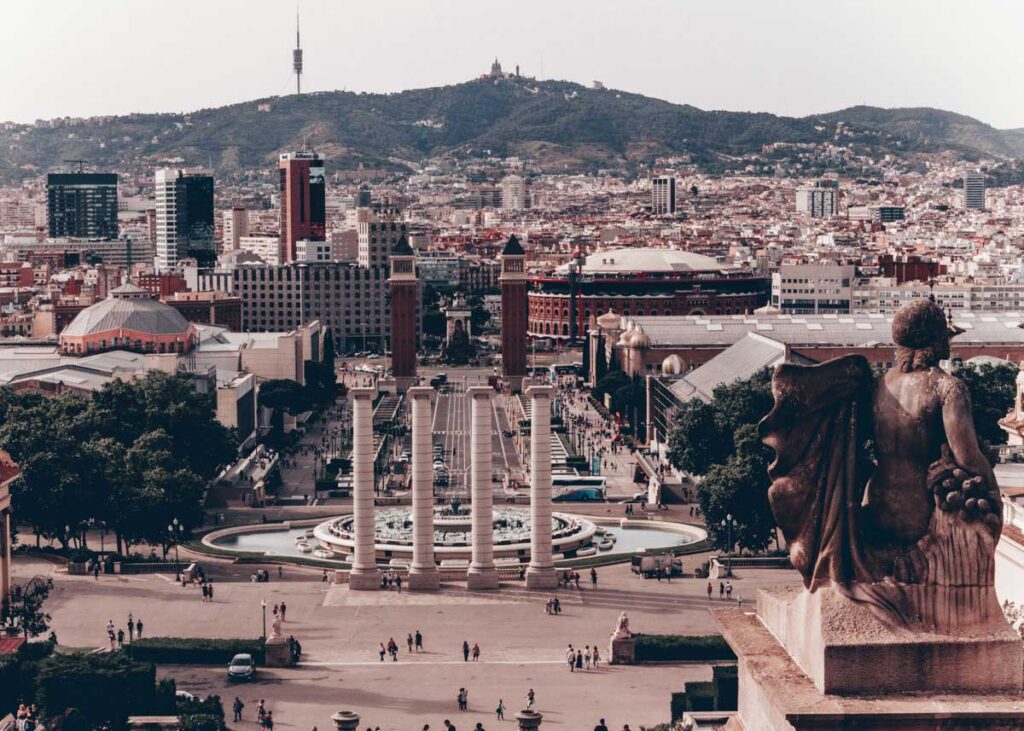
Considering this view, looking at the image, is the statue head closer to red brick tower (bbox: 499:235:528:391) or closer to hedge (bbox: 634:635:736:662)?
hedge (bbox: 634:635:736:662)

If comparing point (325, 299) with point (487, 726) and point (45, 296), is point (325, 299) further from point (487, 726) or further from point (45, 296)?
point (487, 726)

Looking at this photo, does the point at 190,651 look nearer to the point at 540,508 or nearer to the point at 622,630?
the point at 622,630

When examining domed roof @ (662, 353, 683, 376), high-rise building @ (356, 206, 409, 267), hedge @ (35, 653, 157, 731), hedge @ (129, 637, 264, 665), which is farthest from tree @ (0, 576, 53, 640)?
high-rise building @ (356, 206, 409, 267)

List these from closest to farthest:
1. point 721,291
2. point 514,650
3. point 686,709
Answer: point 686,709 → point 514,650 → point 721,291

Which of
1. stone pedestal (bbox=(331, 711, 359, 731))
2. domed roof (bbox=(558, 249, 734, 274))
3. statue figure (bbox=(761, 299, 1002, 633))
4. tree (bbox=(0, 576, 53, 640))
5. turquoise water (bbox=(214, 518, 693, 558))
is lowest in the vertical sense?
turquoise water (bbox=(214, 518, 693, 558))

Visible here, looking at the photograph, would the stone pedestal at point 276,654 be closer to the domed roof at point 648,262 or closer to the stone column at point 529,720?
the stone column at point 529,720

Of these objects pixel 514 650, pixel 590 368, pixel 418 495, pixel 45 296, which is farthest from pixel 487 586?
pixel 45 296

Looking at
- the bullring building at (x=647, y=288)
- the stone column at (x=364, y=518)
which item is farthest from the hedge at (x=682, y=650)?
the bullring building at (x=647, y=288)
